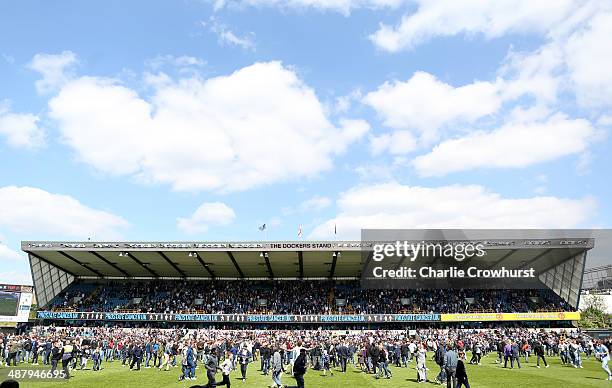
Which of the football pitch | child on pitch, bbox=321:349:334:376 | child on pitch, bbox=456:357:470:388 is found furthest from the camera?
child on pitch, bbox=321:349:334:376

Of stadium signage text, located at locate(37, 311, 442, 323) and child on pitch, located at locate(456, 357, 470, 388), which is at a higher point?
stadium signage text, located at locate(37, 311, 442, 323)

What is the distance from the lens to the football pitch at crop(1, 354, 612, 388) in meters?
19.1

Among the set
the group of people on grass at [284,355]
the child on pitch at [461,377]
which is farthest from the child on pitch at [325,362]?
the child on pitch at [461,377]

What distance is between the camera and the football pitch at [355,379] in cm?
1906

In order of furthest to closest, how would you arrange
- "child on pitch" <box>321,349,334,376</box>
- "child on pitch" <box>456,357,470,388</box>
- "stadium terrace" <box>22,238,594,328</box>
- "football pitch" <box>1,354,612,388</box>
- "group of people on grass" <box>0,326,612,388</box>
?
"stadium terrace" <box>22,238,594,328</box>, "child on pitch" <box>321,349,334,376</box>, "football pitch" <box>1,354,612,388</box>, "group of people on grass" <box>0,326,612,388</box>, "child on pitch" <box>456,357,470,388</box>

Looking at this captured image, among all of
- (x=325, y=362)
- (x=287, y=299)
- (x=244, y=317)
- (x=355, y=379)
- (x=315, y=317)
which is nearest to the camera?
(x=355, y=379)

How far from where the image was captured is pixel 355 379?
2158 cm

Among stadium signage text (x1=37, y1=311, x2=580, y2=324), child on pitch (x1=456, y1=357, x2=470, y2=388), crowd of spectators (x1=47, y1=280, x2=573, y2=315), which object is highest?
crowd of spectators (x1=47, y1=280, x2=573, y2=315)

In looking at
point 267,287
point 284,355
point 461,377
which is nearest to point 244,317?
point 267,287

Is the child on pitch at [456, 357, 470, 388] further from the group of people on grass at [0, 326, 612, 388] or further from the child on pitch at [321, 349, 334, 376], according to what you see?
the child on pitch at [321, 349, 334, 376]

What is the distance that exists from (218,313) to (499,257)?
106 ft

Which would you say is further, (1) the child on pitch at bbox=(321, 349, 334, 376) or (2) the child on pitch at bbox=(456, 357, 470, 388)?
(1) the child on pitch at bbox=(321, 349, 334, 376)

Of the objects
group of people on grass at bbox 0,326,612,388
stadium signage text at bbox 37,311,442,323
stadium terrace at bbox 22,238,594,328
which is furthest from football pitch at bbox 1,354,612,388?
stadium signage text at bbox 37,311,442,323

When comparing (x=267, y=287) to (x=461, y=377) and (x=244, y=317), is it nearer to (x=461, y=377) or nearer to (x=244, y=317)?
(x=244, y=317)
